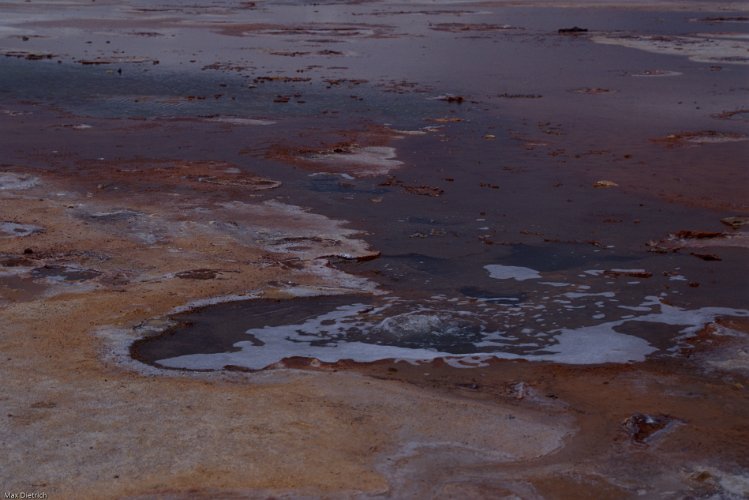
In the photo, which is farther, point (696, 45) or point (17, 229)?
point (696, 45)

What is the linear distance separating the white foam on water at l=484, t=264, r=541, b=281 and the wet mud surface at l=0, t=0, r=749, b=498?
47 mm

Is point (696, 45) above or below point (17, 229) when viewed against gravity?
above

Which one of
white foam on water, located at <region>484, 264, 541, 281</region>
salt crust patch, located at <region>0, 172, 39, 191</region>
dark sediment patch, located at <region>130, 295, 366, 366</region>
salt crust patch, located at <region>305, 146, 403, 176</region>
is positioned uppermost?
salt crust patch, located at <region>0, 172, 39, 191</region>

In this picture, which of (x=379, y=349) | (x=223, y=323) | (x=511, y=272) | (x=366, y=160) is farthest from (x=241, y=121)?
(x=379, y=349)

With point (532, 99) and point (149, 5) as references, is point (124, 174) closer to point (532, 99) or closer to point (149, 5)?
point (532, 99)

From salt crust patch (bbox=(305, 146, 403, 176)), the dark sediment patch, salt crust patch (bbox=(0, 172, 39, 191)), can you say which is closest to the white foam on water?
the dark sediment patch

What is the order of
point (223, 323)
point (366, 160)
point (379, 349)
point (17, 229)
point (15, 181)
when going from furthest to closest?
1. point (366, 160)
2. point (15, 181)
3. point (17, 229)
4. point (223, 323)
5. point (379, 349)

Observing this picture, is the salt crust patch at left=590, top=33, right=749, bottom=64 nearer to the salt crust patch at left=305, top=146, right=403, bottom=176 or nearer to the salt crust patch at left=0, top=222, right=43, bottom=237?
the salt crust patch at left=305, top=146, right=403, bottom=176

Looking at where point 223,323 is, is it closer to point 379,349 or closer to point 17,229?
point 379,349

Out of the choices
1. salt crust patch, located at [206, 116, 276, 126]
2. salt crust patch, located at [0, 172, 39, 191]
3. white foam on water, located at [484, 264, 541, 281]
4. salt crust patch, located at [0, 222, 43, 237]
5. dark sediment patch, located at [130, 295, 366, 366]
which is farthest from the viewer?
salt crust patch, located at [206, 116, 276, 126]

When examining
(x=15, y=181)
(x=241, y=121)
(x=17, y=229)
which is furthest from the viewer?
(x=241, y=121)

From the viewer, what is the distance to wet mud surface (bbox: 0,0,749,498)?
5.24m

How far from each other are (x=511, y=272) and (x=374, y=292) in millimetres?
1244

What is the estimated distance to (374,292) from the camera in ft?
26.1
